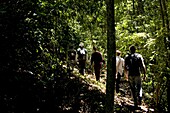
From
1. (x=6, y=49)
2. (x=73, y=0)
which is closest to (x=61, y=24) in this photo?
(x=73, y=0)

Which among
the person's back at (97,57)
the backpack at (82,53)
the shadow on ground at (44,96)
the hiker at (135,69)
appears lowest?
the shadow on ground at (44,96)

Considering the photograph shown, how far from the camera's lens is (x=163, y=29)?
9297 mm

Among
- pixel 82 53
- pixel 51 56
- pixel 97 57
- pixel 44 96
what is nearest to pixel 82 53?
pixel 82 53

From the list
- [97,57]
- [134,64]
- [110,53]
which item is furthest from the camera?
[97,57]

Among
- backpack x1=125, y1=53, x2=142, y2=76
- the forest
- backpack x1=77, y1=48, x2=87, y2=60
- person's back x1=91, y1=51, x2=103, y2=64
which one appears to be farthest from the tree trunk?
backpack x1=77, y1=48, x2=87, y2=60

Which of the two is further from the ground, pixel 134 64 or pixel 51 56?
pixel 51 56

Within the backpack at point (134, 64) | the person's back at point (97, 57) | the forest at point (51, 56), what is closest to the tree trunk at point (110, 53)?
the forest at point (51, 56)

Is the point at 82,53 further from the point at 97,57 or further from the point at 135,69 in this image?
the point at 135,69

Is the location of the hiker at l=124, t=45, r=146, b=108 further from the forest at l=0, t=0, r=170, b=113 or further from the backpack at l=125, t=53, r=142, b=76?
the forest at l=0, t=0, r=170, b=113

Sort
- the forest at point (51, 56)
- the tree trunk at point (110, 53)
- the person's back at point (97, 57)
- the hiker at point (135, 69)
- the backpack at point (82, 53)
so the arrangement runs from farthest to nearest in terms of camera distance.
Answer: the backpack at point (82, 53) → the person's back at point (97, 57) → the hiker at point (135, 69) → the forest at point (51, 56) → the tree trunk at point (110, 53)

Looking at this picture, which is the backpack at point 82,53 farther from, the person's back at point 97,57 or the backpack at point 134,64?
the backpack at point 134,64

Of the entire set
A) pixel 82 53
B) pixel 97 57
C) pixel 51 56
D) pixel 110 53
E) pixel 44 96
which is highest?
pixel 82 53

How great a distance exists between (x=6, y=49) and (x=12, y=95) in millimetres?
1318

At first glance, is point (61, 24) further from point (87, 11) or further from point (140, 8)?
point (140, 8)
